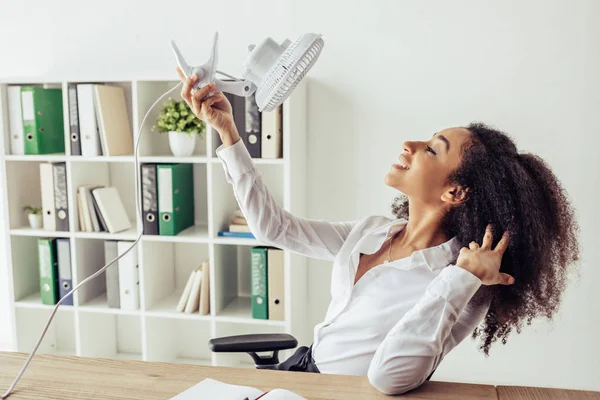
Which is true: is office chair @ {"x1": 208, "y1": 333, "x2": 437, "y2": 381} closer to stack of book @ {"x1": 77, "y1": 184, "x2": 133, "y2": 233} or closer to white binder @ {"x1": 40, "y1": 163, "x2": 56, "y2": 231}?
stack of book @ {"x1": 77, "y1": 184, "x2": 133, "y2": 233}

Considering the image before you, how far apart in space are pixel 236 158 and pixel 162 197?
3.91 ft

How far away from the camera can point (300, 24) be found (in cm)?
284

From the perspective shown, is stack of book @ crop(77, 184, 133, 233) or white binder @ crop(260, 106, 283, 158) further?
stack of book @ crop(77, 184, 133, 233)

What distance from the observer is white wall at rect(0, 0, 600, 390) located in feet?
8.66

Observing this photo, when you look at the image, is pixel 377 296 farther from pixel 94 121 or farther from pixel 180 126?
pixel 94 121

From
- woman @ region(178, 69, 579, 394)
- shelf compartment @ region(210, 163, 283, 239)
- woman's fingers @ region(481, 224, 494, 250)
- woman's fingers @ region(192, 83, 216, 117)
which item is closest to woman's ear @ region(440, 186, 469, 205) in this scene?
woman @ region(178, 69, 579, 394)

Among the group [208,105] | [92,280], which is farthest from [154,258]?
[208,105]

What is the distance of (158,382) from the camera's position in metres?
1.25

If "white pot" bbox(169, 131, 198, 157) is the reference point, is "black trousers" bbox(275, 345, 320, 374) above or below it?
below

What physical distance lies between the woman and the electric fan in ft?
0.46

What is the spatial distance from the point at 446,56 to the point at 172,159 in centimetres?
127

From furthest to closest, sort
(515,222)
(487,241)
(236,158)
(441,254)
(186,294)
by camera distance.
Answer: (186,294) → (236,158) → (441,254) → (515,222) → (487,241)

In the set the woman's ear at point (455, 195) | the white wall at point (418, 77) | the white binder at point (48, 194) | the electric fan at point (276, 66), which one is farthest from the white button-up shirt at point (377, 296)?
the white binder at point (48, 194)

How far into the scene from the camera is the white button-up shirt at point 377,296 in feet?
4.28
